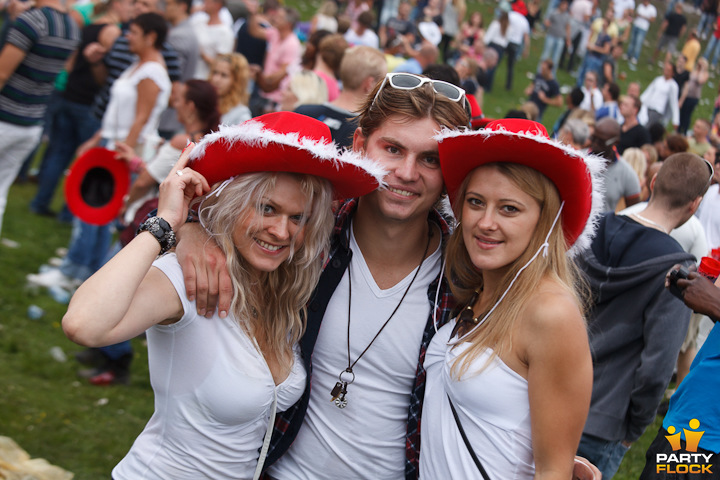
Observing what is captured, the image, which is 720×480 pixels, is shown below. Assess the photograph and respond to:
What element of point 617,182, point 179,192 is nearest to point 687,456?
point 179,192

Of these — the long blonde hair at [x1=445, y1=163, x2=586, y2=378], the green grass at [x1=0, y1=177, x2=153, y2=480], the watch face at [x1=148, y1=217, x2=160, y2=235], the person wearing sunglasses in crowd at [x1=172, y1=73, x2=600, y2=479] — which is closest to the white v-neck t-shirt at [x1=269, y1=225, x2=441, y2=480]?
the person wearing sunglasses in crowd at [x1=172, y1=73, x2=600, y2=479]

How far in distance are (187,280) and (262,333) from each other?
0.38 metres

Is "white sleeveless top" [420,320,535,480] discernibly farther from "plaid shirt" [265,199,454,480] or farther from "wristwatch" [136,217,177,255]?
"wristwatch" [136,217,177,255]

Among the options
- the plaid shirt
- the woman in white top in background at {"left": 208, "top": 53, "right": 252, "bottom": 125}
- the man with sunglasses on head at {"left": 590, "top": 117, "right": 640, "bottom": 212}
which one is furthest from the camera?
the woman in white top in background at {"left": 208, "top": 53, "right": 252, "bottom": 125}

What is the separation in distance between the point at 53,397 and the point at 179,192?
3.26 m

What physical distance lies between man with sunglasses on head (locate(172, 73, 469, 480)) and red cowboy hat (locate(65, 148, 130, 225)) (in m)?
2.38

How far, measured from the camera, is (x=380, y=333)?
2.73 metres

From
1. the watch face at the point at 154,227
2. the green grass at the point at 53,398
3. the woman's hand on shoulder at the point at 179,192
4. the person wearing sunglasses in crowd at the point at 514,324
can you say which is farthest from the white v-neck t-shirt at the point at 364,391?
the green grass at the point at 53,398

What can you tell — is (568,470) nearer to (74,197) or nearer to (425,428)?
(425,428)

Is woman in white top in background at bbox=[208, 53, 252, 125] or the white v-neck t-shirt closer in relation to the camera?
the white v-neck t-shirt

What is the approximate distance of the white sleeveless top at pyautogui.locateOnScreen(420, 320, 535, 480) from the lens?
2318 millimetres

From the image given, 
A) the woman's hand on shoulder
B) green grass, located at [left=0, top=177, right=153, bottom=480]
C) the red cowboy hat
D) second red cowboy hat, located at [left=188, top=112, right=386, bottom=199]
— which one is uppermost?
second red cowboy hat, located at [left=188, top=112, right=386, bottom=199]

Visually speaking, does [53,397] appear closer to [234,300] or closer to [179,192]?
[234,300]

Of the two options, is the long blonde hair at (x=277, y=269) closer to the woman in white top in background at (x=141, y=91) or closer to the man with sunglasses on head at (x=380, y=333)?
the man with sunglasses on head at (x=380, y=333)
